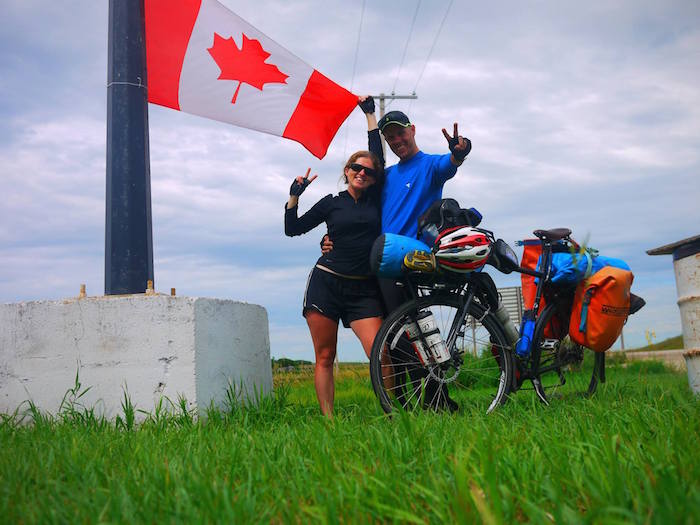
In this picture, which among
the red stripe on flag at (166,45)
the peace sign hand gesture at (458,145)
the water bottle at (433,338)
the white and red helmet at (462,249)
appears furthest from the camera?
the red stripe on flag at (166,45)

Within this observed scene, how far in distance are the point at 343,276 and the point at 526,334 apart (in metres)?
1.34

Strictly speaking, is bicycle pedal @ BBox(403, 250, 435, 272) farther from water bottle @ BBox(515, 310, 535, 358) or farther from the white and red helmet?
water bottle @ BBox(515, 310, 535, 358)

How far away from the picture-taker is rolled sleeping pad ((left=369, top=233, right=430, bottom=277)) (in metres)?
3.85

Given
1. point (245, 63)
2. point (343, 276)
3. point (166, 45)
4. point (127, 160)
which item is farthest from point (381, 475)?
point (245, 63)

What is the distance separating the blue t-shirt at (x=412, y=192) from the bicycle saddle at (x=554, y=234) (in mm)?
761

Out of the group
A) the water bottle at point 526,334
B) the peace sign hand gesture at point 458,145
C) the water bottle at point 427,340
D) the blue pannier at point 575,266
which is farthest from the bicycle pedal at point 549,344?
the peace sign hand gesture at point 458,145

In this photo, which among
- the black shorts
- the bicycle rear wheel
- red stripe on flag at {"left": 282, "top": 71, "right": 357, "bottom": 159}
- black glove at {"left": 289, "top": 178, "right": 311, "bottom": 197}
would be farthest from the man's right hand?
red stripe on flag at {"left": 282, "top": 71, "right": 357, "bottom": 159}

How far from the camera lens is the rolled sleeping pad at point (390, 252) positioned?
12.6 ft

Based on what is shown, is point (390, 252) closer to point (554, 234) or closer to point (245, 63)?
point (554, 234)

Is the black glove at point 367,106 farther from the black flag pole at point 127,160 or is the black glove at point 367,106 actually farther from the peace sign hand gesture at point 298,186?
the black flag pole at point 127,160

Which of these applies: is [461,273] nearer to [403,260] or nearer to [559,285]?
[403,260]

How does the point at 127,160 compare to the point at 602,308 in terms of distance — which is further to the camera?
the point at 127,160

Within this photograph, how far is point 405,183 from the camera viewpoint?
4.37 m

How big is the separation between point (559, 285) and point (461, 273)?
92 centimetres
